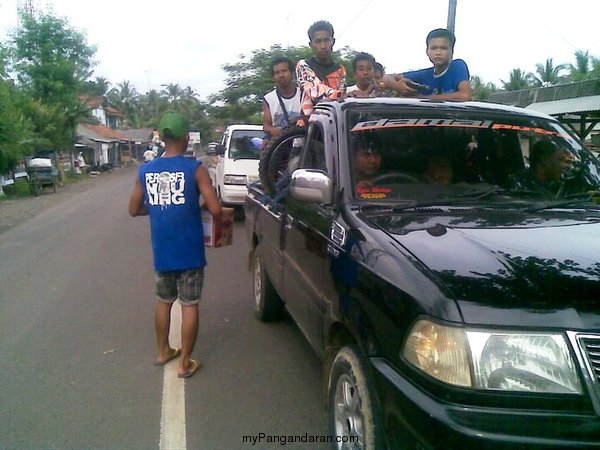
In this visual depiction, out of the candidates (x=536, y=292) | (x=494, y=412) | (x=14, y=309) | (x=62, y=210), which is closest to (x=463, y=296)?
(x=536, y=292)

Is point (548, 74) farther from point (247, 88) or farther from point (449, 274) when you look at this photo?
point (449, 274)

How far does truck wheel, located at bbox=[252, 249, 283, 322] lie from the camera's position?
203 inches

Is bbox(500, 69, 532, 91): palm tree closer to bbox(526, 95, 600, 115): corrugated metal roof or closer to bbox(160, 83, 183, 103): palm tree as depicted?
bbox(526, 95, 600, 115): corrugated metal roof

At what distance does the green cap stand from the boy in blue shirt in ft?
6.19

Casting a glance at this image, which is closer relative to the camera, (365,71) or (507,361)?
(507,361)

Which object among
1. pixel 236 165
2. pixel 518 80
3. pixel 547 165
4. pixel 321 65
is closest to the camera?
pixel 547 165

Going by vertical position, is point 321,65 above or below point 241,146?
above

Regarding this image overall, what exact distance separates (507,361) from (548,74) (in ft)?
138

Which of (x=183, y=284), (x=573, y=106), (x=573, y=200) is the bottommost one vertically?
(x=183, y=284)

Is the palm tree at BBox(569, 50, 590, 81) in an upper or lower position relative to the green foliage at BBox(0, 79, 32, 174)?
upper

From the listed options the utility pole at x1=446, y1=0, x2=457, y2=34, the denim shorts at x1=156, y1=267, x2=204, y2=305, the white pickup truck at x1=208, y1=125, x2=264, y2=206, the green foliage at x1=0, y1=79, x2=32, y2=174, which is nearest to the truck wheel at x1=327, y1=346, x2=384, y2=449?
the denim shorts at x1=156, y1=267, x2=204, y2=305

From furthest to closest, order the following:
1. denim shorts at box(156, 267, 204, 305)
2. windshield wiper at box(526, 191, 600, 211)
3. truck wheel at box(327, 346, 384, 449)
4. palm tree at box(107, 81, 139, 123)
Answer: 1. palm tree at box(107, 81, 139, 123)
2. denim shorts at box(156, 267, 204, 305)
3. windshield wiper at box(526, 191, 600, 211)
4. truck wheel at box(327, 346, 384, 449)

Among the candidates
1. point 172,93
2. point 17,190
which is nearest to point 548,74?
point 17,190

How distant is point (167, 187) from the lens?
4027mm
